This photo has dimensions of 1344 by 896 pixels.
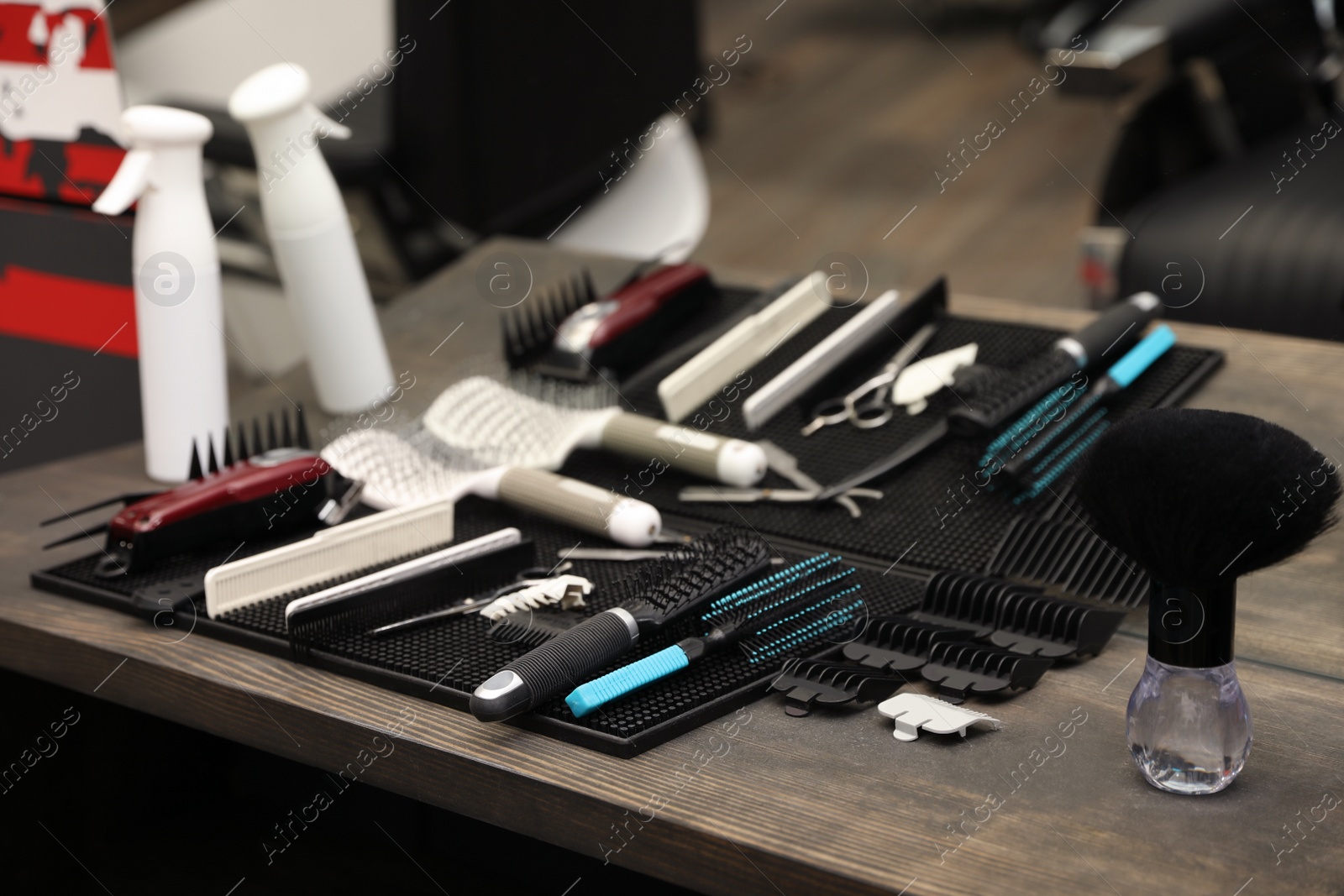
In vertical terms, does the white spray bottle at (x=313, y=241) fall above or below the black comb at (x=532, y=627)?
above

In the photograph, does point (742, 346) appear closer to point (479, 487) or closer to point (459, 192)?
point (479, 487)

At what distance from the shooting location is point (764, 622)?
37.7 inches

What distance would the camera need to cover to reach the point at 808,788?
0.79m

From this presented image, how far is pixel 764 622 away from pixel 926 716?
15cm

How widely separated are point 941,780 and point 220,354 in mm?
787

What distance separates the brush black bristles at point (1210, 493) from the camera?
696 mm

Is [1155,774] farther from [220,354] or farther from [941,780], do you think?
[220,354]

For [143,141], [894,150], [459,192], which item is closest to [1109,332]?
[143,141]

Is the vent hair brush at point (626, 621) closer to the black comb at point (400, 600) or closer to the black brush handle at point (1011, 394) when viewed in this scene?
the black comb at point (400, 600)

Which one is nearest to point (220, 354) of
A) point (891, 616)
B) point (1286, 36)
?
point (891, 616)

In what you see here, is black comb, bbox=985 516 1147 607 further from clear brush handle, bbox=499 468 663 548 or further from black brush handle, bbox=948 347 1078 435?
clear brush handle, bbox=499 468 663 548

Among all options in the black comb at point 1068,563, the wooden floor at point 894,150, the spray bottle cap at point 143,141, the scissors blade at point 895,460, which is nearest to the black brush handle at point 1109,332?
the scissors blade at point 895,460

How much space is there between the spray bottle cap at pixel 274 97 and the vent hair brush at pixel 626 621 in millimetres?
563

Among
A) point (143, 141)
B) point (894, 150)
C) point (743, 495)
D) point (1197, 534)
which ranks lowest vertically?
point (894, 150)
